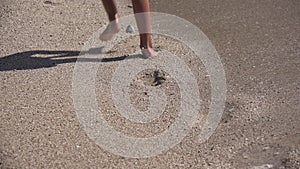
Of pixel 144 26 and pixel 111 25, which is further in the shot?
pixel 111 25

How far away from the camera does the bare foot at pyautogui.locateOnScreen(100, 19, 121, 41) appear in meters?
4.83

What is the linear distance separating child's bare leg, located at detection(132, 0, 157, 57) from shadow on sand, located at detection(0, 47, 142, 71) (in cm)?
9

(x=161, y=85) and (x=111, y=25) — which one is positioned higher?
(x=111, y=25)

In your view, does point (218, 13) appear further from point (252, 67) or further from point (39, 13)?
point (39, 13)

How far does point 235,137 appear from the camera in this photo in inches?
143

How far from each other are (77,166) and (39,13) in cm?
235

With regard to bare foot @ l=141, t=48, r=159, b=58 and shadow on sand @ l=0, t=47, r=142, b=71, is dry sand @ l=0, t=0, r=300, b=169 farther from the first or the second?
bare foot @ l=141, t=48, r=159, b=58

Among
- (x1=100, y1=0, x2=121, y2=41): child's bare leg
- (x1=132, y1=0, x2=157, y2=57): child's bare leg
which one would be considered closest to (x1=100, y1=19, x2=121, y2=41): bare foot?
(x1=100, y1=0, x2=121, y2=41): child's bare leg

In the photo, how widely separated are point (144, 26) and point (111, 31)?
15.9 inches

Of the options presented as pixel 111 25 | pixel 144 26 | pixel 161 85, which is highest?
pixel 144 26

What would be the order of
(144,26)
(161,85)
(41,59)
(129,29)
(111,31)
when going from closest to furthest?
(161,85) < (144,26) < (41,59) < (111,31) < (129,29)

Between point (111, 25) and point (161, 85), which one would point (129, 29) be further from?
point (161, 85)

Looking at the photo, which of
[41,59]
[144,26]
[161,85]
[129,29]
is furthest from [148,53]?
[41,59]

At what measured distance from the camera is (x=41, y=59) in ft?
15.3
